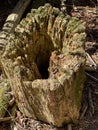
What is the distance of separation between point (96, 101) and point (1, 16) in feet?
7.97

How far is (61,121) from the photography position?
3.58m

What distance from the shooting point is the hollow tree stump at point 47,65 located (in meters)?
3.19

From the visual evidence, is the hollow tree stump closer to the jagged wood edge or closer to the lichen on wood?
the lichen on wood

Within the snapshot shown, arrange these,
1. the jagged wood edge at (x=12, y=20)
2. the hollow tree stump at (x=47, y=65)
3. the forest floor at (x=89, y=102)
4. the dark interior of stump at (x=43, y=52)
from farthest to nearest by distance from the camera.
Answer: the jagged wood edge at (x=12, y=20), the dark interior of stump at (x=43, y=52), the forest floor at (x=89, y=102), the hollow tree stump at (x=47, y=65)

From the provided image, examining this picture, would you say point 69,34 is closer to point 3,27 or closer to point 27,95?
point 27,95

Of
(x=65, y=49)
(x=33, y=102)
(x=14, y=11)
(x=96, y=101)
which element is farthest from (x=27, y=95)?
(x=14, y=11)

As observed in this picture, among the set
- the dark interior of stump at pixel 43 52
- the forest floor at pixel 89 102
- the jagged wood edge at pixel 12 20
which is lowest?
the forest floor at pixel 89 102

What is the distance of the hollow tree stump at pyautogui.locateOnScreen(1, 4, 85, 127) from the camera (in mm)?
3188

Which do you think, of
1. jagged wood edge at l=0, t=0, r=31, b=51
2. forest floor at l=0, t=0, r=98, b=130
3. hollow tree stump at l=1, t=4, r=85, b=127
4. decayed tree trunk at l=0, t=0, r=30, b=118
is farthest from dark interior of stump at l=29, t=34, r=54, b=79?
jagged wood edge at l=0, t=0, r=31, b=51

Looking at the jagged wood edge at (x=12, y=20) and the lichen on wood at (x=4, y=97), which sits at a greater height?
the jagged wood edge at (x=12, y=20)

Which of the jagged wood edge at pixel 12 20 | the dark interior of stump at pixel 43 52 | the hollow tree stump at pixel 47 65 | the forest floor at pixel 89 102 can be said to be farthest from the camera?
the jagged wood edge at pixel 12 20

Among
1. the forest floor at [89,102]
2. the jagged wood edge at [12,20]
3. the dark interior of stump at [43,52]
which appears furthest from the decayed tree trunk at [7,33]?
the dark interior of stump at [43,52]

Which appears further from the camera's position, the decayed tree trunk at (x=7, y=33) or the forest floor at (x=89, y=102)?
the decayed tree trunk at (x=7, y=33)

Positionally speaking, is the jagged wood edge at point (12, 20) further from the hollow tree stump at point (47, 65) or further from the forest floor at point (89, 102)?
the forest floor at point (89, 102)
